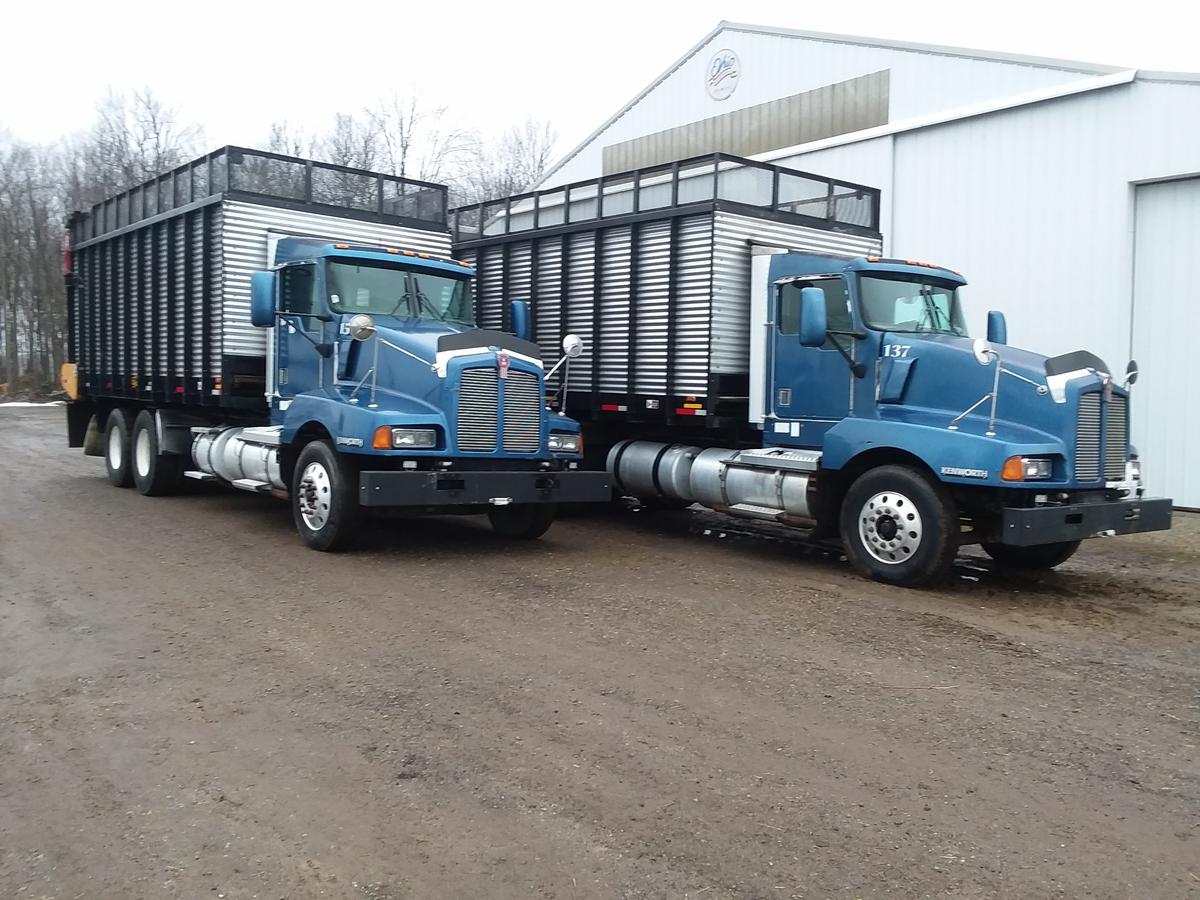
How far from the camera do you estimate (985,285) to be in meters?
16.0

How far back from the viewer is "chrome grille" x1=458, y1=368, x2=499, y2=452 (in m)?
9.16

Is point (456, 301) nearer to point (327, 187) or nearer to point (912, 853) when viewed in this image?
point (327, 187)

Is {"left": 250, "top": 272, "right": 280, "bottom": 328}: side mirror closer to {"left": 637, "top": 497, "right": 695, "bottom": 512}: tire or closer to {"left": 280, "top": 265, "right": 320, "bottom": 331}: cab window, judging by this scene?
{"left": 280, "top": 265, "right": 320, "bottom": 331}: cab window

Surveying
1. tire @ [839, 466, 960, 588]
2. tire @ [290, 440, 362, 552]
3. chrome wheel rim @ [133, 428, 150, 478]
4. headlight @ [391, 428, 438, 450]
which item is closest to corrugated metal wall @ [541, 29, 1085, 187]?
tire @ [839, 466, 960, 588]

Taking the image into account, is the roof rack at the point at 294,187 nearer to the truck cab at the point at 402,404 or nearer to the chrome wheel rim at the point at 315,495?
the truck cab at the point at 402,404

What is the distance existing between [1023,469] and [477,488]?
4.52 metres

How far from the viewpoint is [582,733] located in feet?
15.8

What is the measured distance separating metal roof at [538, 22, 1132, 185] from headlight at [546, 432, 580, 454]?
9.81 m

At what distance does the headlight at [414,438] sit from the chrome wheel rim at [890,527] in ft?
12.5

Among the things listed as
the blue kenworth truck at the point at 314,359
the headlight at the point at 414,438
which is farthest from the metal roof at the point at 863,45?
the headlight at the point at 414,438

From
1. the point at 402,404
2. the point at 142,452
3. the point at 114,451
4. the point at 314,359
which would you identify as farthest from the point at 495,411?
the point at 114,451

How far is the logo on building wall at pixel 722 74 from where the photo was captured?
22641 mm

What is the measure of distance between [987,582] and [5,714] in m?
7.46

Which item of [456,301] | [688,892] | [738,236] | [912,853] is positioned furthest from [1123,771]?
[456,301]
